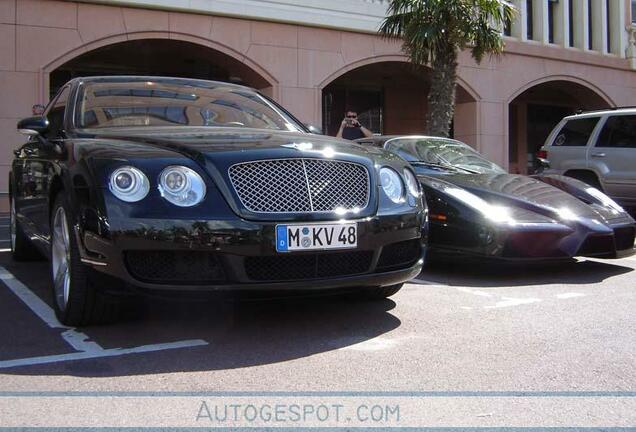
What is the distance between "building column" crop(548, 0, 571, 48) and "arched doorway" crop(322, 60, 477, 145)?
3.81 meters

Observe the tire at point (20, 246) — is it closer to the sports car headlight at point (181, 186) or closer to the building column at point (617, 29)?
the sports car headlight at point (181, 186)

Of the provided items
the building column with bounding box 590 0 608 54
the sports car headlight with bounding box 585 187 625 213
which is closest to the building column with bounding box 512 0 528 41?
the building column with bounding box 590 0 608 54

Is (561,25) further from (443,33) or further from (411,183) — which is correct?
(411,183)

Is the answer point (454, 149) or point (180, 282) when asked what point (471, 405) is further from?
point (454, 149)

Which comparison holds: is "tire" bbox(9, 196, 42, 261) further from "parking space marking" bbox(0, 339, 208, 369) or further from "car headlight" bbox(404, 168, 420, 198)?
"car headlight" bbox(404, 168, 420, 198)

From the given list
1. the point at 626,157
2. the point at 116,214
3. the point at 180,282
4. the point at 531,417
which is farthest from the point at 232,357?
the point at 626,157

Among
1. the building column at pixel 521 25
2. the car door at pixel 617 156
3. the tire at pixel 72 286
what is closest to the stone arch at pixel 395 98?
the building column at pixel 521 25

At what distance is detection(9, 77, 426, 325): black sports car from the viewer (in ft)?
11.0

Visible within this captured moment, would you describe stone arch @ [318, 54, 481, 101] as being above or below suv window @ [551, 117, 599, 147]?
above

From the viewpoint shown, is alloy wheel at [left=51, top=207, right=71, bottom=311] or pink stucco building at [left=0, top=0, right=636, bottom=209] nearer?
alloy wheel at [left=51, top=207, right=71, bottom=311]

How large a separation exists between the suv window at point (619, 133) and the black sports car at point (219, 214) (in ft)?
21.3

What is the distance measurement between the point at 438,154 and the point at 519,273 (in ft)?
4.50

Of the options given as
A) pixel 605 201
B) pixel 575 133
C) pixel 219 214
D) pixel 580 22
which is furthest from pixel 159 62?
pixel 219 214

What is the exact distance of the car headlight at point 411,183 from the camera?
13.4 ft
